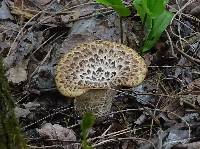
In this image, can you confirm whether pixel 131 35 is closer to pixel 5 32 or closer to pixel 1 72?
pixel 5 32

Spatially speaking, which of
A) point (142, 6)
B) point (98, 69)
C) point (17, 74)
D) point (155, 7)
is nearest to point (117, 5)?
point (142, 6)


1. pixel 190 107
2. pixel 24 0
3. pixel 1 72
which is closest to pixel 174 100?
pixel 190 107

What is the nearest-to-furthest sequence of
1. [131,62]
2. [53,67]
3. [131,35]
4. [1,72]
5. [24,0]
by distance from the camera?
[1,72], [131,62], [53,67], [131,35], [24,0]

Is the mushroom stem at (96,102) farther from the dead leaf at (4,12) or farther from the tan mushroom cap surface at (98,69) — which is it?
the dead leaf at (4,12)

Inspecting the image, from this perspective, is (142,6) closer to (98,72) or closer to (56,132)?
(98,72)

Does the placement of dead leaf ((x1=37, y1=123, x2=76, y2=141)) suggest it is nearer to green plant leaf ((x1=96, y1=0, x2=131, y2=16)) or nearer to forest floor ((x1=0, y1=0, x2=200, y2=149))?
forest floor ((x1=0, y1=0, x2=200, y2=149))
